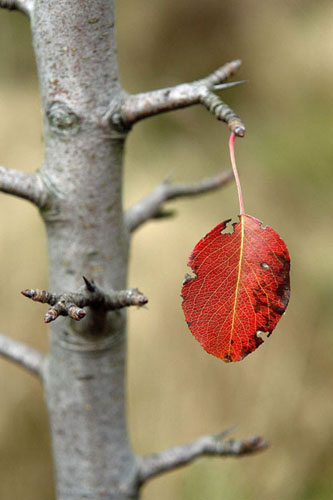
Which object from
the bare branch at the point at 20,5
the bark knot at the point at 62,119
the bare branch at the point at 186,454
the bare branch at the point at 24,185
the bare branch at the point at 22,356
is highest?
the bare branch at the point at 20,5

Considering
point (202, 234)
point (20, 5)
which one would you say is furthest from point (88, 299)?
point (202, 234)

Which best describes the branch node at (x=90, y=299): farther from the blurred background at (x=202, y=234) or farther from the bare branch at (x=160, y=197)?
the blurred background at (x=202, y=234)

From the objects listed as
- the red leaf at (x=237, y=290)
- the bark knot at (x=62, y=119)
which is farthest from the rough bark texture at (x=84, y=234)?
the red leaf at (x=237, y=290)

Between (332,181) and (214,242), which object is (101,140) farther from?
(332,181)

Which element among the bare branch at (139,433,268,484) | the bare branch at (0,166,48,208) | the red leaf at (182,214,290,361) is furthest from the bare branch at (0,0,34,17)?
the bare branch at (139,433,268,484)

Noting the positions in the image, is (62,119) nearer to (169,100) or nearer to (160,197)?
(169,100)

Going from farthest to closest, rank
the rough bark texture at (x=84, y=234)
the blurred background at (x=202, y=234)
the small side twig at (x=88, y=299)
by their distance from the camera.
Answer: the blurred background at (x=202, y=234) < the rough bark texture at (x=84, y=234) < the small side twig at (x=88, y=299)
